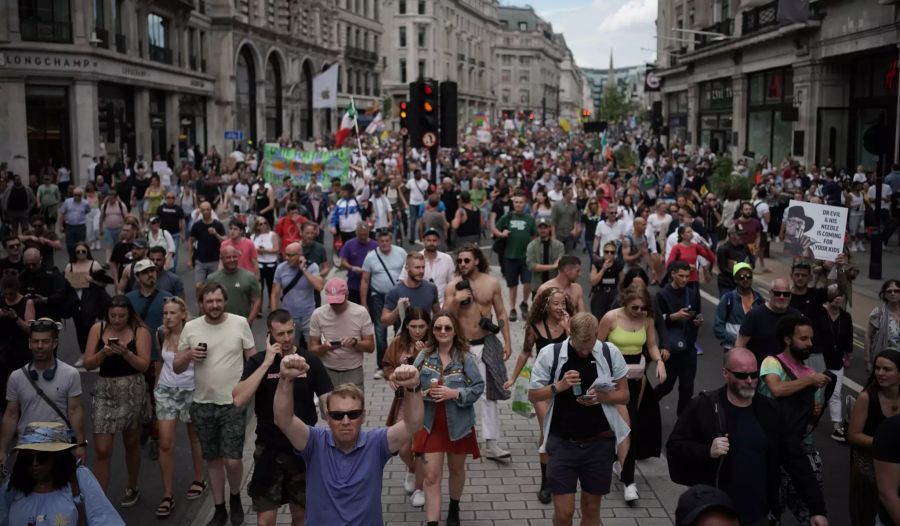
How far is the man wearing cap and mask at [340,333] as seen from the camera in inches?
304

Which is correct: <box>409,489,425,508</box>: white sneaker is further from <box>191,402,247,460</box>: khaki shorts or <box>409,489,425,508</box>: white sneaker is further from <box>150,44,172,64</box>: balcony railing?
<box>150,44,172,64</box>: balcony railing

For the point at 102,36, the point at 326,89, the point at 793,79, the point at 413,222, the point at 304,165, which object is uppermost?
the point at 102,36

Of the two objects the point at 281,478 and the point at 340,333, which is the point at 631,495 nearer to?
the point at 340,333

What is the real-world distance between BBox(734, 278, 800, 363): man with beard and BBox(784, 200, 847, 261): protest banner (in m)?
4.03

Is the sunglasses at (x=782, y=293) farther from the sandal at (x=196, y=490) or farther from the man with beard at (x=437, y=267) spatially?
the sandal at (x=196, y=490)

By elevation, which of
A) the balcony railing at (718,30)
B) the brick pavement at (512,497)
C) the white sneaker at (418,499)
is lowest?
the brick pavement at (512,497)

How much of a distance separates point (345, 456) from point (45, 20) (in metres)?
34.1

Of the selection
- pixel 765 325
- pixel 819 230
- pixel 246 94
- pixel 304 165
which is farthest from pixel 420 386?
pixel 246 94

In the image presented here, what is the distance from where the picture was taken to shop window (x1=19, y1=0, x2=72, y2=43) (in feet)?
111

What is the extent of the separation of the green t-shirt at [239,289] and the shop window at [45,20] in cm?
2887

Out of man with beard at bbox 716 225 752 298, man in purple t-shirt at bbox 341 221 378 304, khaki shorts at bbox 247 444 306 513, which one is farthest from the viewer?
man with beard at bbox 716 225 752 298

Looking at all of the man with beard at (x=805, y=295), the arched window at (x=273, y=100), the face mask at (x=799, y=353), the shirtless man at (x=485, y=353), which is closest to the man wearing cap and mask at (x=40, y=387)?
the shirtless man at (x=485, y=353)

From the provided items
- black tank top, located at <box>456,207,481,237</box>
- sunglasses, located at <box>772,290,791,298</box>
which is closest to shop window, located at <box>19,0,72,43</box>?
black tank top, located at <box>456,207,481,237</box>

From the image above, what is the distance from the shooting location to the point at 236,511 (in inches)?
272
